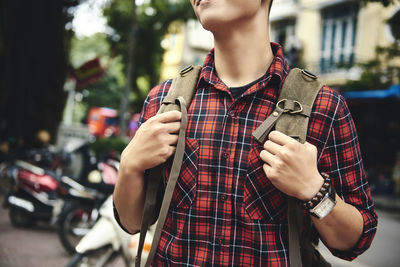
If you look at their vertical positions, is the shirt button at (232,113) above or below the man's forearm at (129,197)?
above

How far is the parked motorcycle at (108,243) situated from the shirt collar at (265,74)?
1832 millimetres

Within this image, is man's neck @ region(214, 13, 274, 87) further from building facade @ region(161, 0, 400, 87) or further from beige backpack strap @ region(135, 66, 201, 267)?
building facade @ region(161, 0, 400, 87)

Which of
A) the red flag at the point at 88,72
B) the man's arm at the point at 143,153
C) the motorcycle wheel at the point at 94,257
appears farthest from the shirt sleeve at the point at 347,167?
the red flag at the point at 88,72

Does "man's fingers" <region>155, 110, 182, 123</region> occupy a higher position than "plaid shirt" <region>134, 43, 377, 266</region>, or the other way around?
"man's fingers" <region>155, 110, 182, 123</region>

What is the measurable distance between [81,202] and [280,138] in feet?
13.4

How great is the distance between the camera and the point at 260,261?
3.82 ft

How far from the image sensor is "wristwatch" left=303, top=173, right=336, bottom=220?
110 cm

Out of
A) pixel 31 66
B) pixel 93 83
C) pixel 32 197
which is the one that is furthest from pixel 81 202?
pixel 93 83

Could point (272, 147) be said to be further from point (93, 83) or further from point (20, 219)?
point (93, 83)

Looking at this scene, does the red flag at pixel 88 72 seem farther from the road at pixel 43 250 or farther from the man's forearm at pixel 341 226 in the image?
the man's forearm at pixel 341 226

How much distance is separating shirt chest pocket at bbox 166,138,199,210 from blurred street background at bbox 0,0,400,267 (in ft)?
11.1

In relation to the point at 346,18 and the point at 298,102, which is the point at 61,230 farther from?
the point at 346,18

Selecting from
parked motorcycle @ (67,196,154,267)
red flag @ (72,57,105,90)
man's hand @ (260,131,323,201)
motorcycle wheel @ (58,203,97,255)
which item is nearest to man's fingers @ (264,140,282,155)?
man's hand @ (260,131,323,201)

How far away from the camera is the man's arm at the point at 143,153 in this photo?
1211 mm
